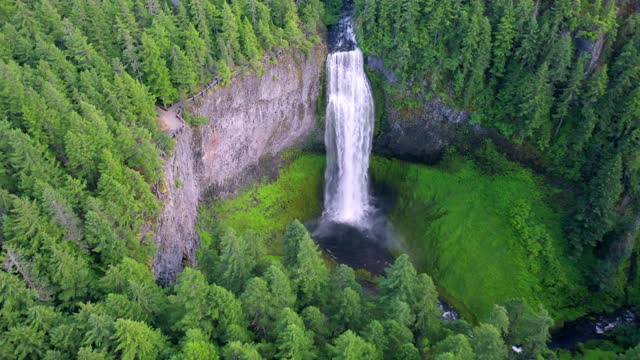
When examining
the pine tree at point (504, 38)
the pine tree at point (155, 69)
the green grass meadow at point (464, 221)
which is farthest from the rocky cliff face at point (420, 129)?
the pine tree at point (155, 69)

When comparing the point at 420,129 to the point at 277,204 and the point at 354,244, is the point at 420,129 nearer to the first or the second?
the point at 354,244

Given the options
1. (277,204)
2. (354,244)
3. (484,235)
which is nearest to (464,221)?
(484,235)

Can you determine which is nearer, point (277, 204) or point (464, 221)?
point (464, 221)

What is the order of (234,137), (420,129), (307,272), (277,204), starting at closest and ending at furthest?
(307,272)
(234,137)
(277,204)
(420,129)

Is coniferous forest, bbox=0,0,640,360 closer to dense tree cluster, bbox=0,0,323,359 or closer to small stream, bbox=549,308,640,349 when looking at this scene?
dense tree cluster, bbox=0,0,323,359

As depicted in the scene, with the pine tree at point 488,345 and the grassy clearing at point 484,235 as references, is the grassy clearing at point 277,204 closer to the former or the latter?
the grassy clearing at point 484,235

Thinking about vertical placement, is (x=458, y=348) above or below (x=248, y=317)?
above
